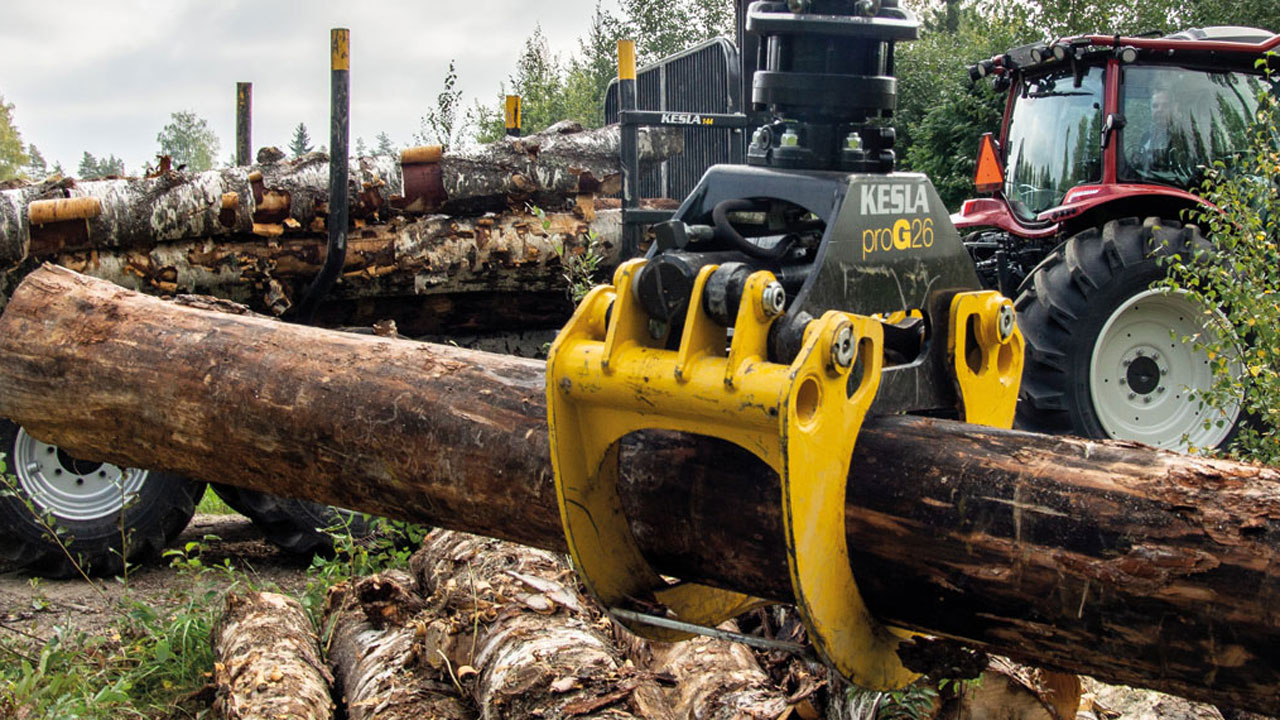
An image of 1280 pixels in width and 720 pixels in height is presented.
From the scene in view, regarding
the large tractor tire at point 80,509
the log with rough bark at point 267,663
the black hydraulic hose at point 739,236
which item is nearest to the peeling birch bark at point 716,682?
the log with rough bark at point 267,663

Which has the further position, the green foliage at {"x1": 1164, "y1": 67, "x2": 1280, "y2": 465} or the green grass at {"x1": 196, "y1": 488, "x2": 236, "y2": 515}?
the green grass at {"x1": 196, "y1": 488, "x2": 236, "y2": 515}

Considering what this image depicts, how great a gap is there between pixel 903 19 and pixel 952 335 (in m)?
0.72

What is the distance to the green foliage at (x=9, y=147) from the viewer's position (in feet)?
200

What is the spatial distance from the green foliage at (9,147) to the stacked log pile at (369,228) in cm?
5879

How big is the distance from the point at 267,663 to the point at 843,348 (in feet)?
8.50

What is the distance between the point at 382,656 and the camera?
13.5ft

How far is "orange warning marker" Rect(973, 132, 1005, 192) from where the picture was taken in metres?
8.30

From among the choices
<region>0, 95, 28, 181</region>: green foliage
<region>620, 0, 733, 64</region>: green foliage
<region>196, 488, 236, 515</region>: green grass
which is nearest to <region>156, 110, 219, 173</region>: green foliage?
<region>0, 95, 28, 181</region>: green foliage

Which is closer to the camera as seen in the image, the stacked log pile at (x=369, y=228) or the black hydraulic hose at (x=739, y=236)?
the black hydraulic hose at (x=739, y=236)

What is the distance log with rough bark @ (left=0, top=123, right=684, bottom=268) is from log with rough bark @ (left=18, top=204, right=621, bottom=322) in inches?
3.9

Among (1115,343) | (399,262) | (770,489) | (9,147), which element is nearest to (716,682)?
(770,489)

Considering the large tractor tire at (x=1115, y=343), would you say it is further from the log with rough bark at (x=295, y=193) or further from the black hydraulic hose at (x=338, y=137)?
the black hydraulic hose at (x=338, y=137)

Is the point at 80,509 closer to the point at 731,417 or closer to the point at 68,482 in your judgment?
the point at 68,482

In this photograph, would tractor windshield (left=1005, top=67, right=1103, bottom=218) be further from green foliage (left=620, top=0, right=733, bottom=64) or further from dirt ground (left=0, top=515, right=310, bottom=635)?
green foliage (left=620, top=0, right=733, bottom=64)
